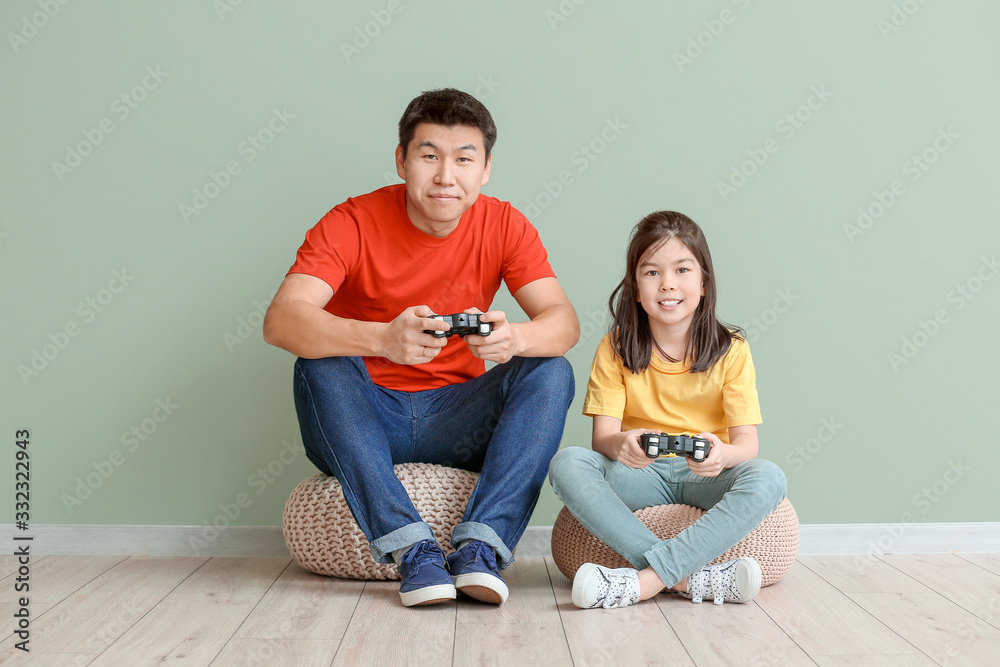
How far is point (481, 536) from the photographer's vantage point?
5.70ft

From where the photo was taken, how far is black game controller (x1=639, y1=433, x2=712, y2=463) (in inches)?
66.7

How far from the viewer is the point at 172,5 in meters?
2.30

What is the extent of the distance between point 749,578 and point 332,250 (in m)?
1.14

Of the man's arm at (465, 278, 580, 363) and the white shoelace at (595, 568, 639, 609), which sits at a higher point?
the man's arm at (465, 278, 580, 363)

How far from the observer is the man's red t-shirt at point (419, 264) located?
80.2 inches

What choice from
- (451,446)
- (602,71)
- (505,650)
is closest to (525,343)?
(451,446)

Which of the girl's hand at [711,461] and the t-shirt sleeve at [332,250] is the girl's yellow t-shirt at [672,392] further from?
the t-shirt sleeve at [332,250]

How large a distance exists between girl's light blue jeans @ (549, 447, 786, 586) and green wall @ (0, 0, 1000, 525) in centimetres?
46

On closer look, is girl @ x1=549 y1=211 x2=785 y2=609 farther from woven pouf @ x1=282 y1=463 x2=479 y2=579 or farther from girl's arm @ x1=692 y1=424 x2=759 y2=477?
woven pouf @ x1=282 y1=463 x2=479 y2=579

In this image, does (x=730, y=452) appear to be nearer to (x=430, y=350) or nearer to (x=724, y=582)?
(x=724, y=582)

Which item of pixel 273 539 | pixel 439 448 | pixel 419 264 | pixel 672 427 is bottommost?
pixel 273 539

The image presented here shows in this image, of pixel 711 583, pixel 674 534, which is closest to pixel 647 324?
pixel 674 534

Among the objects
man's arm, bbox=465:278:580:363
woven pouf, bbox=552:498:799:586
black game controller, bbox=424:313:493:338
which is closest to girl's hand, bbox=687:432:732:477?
woven pouf, bbox=552:498:799:586

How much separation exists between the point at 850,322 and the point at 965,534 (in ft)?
2.16
